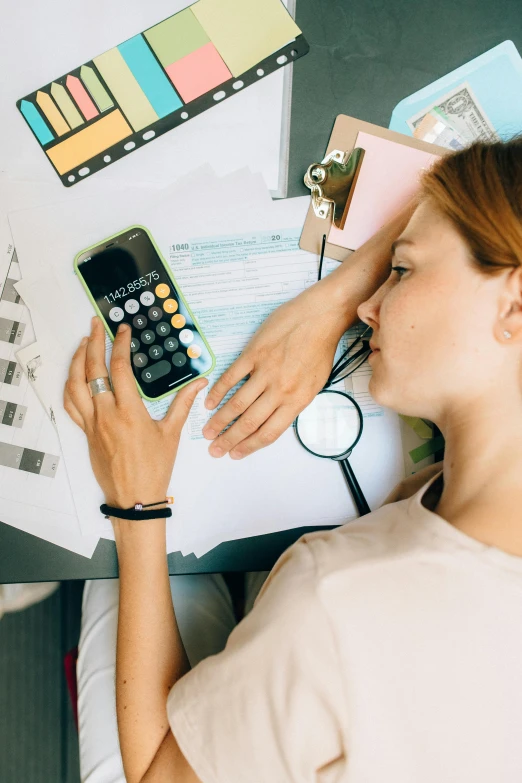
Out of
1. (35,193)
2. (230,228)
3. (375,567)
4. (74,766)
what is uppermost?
(35,193)

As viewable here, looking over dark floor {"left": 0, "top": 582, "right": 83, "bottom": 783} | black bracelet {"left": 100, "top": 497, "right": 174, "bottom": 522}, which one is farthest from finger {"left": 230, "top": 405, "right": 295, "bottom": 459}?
dark floor {"left": 0, "top": 582, "right": 83, "bottom": 783}

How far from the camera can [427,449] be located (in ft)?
2.56

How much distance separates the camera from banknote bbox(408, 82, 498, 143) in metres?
0.78

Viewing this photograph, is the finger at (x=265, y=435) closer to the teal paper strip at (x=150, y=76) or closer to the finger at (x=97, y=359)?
the finger at (x=97, y=359)

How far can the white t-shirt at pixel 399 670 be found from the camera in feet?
1.73

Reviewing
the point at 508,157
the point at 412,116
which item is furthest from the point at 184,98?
the point at 508,157

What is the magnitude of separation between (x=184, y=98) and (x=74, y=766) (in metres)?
1.21

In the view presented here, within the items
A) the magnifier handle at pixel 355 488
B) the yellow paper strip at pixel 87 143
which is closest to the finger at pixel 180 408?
the magnifier handle at pixel 355 488

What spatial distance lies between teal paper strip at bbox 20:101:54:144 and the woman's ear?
1.96 ft

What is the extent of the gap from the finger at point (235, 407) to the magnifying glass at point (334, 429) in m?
0.07

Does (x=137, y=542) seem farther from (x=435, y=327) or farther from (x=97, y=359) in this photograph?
(x=435, y=327)

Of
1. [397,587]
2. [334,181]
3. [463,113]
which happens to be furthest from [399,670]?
[463,113]

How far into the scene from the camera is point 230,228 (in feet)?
2.51

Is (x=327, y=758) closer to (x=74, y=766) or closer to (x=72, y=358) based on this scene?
(x=72, y=358)
